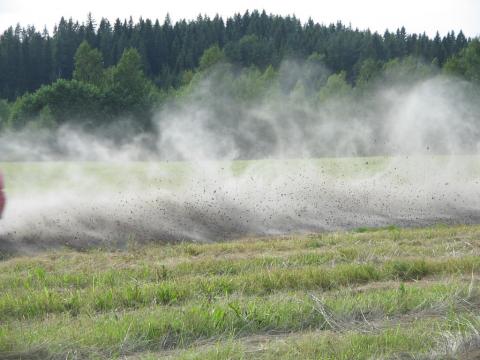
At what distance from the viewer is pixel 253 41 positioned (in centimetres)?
8906

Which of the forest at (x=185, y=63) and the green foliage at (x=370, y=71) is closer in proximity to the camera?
the forest at (x=185, y=63)

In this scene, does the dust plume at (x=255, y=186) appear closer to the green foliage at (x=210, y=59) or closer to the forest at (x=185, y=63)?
the forest at (x=185, y=63)

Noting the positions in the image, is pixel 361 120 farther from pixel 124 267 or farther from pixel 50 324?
pixel 50 324

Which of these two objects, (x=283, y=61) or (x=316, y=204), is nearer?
(x=316, y=204)

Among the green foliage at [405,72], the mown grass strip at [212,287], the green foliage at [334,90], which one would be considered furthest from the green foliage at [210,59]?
the mown grass strip at [212,287]

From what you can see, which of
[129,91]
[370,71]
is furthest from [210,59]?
[370,71]

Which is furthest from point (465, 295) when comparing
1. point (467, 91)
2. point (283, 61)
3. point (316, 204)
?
point (283, 61)

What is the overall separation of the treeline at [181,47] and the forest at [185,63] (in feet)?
0.50

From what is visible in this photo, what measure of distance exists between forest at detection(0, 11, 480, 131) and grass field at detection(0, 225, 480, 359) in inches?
1597

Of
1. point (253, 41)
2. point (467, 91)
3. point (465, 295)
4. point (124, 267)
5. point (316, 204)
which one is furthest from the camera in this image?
point (253, 41)

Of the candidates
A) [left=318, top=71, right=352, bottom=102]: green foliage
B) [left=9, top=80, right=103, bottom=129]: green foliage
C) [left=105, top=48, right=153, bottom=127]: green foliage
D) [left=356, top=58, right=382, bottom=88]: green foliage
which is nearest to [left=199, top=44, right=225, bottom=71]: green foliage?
[left=105, top=48, right=153, bottom=127]: green foliage

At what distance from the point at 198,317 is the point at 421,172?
16.1 m

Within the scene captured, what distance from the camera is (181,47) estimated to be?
323 ft

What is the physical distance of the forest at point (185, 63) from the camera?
54188 millimetres
